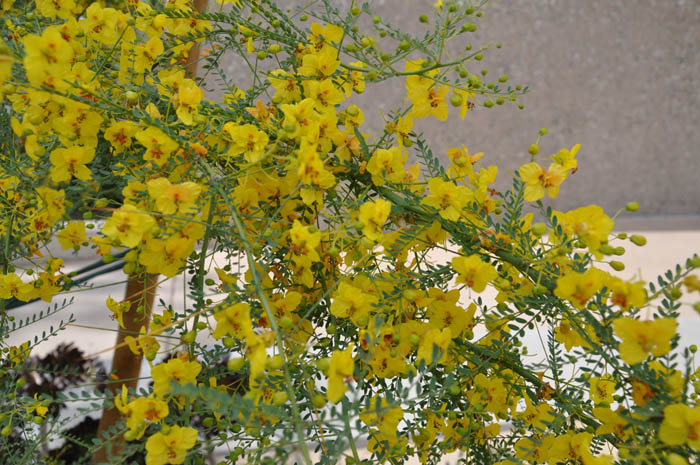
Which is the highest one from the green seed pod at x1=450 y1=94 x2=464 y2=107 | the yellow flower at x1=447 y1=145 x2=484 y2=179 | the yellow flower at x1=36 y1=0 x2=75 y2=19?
the yellow flower at x1=36 y1=0 x2=75 y2=19

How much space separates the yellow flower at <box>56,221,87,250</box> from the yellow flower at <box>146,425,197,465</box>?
0.22 metres

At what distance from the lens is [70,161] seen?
45 centimetres

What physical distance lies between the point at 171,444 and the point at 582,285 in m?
0.26

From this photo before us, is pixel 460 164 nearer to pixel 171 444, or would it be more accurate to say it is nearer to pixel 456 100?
pixel 456 100

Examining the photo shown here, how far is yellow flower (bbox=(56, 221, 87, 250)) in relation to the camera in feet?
1.68

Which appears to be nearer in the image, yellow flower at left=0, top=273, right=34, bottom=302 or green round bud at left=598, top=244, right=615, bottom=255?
green round bud at left=598, top=244, right=615, bottom=255

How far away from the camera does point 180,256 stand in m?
0.40

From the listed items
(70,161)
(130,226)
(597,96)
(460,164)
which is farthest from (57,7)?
(597,96)

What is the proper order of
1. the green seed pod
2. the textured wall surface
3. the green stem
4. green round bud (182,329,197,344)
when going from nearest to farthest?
the green stem, green round bud (182,329,197,344), the green seed pod, the textured wall surface

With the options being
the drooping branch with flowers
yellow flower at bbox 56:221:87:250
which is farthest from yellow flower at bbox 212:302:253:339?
yellow flower at bbox 56:221:87:250

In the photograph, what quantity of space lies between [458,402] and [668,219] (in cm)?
473

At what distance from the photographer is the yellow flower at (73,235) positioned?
51cm

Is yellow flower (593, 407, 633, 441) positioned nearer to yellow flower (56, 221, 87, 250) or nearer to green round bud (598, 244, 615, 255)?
green round bud (598, 244, 615, 255)

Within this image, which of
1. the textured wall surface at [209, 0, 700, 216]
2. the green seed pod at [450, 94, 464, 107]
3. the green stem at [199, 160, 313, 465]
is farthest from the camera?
the textured wall surface at [209, 0, 700, 216]
